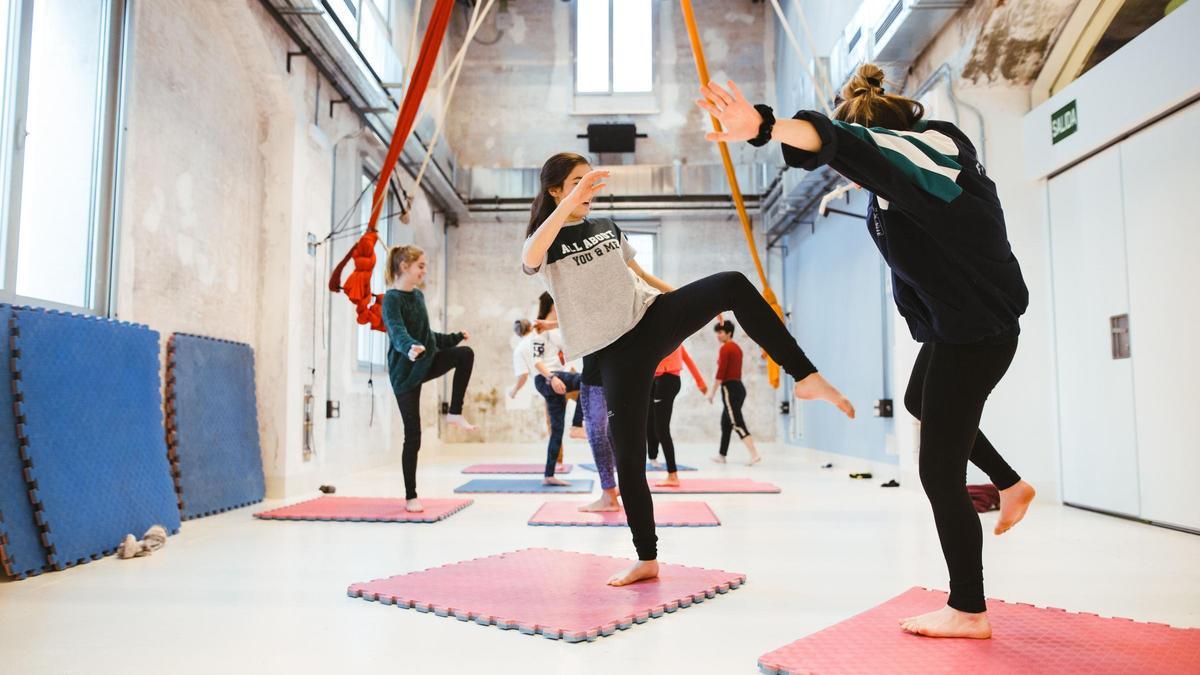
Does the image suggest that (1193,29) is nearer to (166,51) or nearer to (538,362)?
(538,362)

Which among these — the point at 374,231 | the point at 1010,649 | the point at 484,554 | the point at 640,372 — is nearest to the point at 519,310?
the point at 374,231

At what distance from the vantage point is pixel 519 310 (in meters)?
11.5

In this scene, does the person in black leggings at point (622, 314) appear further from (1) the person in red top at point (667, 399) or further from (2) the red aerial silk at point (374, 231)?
(1) the person in red top at point (667, 399)

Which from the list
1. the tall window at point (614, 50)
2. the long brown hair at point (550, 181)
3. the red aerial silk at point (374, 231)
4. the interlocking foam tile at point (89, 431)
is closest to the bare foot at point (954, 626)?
the long brown hair at point (550, 181)

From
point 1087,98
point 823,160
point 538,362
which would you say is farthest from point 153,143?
point 1087,98

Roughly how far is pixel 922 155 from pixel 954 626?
1164mm

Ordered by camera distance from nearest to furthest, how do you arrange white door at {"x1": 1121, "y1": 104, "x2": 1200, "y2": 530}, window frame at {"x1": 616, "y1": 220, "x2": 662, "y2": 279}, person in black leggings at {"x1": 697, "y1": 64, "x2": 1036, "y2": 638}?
person in black leggings at {"x1": 697, "y1": 64, "x2": 1036, "y2": 638} < white door at {"x1": 1121, "y1": 104, "x2": 1200, "y2": 530} < window frame at {"x1": 616, "y1": 220, "x2": 662, "y2": 279}

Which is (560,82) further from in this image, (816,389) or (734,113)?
(734,113)

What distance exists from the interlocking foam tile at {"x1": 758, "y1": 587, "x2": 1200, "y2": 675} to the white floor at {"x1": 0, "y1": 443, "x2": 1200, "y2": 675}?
13 cm

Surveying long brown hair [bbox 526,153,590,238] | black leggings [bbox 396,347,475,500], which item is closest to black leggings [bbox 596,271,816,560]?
long brown hair [bbox 526,153,590,238]

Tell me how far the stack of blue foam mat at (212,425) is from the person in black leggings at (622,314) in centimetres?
282

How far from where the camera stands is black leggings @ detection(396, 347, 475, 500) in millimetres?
4336

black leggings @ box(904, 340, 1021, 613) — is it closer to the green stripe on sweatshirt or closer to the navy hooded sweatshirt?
the navy hooded sweatshirt

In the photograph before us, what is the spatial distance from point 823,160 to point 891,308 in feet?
16.7
